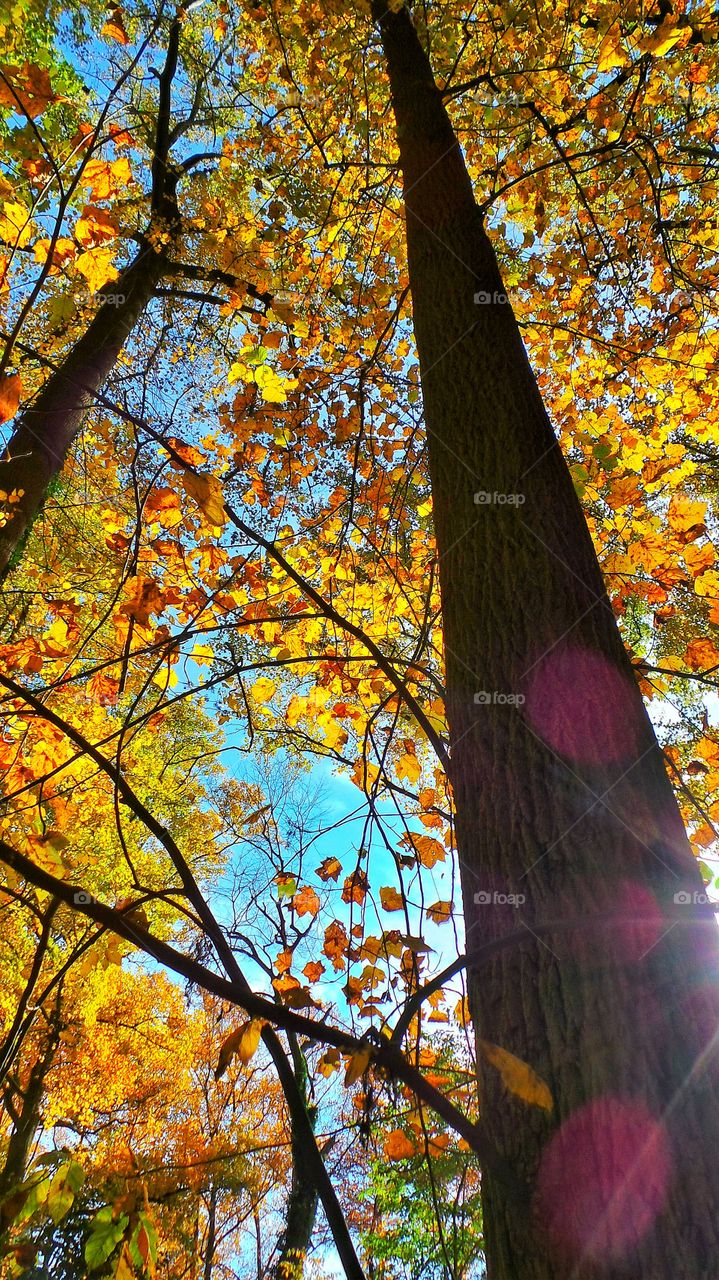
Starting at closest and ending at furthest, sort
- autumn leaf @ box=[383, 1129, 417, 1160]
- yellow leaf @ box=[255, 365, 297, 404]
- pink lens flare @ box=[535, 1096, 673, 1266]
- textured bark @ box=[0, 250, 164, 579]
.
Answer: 1. pink lens flare @ box=[535, 1096, 673, 1266]
2. autumn leaf @ box=[383, 1129, 417, 1160]
3. yellow leaf @ box=[255, 365, 297, 404]
4. textured bark @ box=[0, 250, 164, 579]

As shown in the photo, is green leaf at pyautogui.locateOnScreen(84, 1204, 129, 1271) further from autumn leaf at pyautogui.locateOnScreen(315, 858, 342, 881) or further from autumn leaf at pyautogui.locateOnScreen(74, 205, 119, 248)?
autumn leaf at pyautogui.locateOnScreen(74, 205, 119, 248)

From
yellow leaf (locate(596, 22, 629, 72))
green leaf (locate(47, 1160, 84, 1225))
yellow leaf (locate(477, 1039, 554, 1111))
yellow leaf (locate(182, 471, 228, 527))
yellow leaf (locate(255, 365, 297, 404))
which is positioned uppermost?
yellow leaf (locate(596, 22, 629, 72))

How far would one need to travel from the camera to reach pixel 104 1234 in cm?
122

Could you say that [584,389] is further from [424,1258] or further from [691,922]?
[424,1258]

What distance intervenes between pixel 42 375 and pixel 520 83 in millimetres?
5337

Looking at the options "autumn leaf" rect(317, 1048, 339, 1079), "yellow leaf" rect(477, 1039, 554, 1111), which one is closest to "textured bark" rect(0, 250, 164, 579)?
"autumn leaf" rect(317, 1048, 339, 1079)

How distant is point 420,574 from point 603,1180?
4236 mm

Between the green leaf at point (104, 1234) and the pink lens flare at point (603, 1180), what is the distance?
944 millimetres

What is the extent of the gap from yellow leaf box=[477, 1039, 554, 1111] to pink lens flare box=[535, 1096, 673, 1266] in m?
0.04

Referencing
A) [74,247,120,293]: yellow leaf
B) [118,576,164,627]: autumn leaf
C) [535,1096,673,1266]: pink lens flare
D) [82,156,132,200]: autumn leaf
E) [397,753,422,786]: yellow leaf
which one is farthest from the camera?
[397,753,422,786]: yellow leaf

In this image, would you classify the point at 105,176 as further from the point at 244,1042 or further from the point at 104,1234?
the point at 104,1234

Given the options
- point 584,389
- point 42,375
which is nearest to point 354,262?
point 584,389

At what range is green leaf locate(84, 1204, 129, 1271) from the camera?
1.18m

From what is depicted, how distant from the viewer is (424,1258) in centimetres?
1049
